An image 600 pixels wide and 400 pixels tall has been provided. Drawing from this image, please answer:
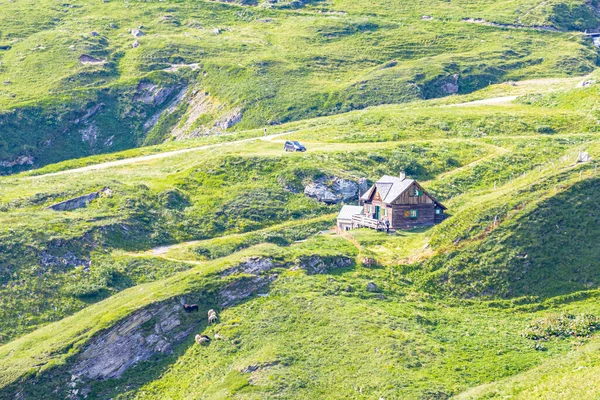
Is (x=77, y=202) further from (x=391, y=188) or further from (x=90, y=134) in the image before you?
(x=90, y=134)

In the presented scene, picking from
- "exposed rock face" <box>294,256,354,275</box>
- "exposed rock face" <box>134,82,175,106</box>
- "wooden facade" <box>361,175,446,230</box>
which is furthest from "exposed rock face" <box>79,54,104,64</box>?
"exposed rock face" <box>294,256,354,275</box>

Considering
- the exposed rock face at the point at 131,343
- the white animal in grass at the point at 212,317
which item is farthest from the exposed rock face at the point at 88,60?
the white animal in grass at the point at 212,317

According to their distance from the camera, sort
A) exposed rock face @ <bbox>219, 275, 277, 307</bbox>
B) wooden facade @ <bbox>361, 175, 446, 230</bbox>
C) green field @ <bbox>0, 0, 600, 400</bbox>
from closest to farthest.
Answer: green field @ <bbox>0, 0, 600, 400</bbox> → exposed rock face @ <bbox>219, 275, 277, 307</bbox> → wooden facade @ <bbox>361, 175, 446, 230</bbox>

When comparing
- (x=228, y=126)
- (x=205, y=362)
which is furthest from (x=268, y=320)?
(x=228, y=126)

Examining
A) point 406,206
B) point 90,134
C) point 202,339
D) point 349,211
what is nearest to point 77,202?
point 349,211

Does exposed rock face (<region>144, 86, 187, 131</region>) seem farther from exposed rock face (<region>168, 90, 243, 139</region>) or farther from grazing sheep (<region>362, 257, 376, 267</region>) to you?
grazing sheep (<region>362, 257, 376, 267</region>)

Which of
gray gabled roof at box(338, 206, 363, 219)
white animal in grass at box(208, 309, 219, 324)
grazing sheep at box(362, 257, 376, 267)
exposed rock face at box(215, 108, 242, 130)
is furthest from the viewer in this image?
exposed rock face at box(215, 108, 242, 130)
